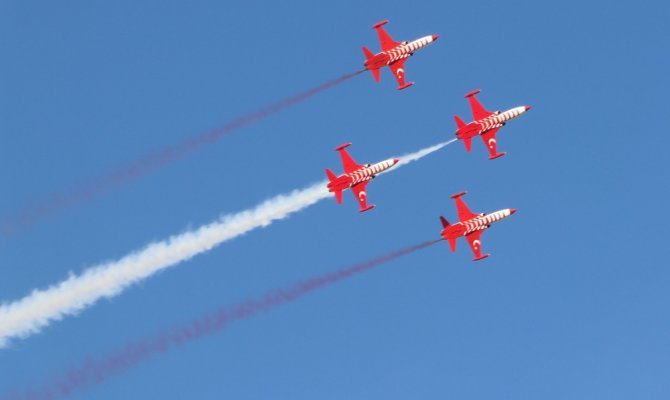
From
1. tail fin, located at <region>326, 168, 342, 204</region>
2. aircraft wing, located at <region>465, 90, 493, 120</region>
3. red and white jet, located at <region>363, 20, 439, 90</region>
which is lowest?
tail fin, located at <region>326, 168, 342, 204</region>

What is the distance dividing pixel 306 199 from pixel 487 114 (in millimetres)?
16963

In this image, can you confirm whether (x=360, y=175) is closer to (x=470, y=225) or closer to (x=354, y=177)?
(x=354, y=177)

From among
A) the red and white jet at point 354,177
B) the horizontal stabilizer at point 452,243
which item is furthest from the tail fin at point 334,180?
the horizontal stabilizer at point 452,243

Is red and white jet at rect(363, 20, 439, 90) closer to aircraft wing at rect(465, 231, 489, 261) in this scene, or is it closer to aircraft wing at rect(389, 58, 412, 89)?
aircraft wing at rect(389, 58, 412, 89)

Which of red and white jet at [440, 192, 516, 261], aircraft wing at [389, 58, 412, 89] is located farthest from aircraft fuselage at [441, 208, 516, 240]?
aircraft wing at [389, 58, 412, 89]

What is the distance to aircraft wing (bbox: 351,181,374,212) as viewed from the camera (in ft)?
607

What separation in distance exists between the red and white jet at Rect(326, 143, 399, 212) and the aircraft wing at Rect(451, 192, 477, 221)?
6.32 meters

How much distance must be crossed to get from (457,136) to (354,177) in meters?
9.27

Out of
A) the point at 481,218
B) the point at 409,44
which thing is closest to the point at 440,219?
the point at 481,218

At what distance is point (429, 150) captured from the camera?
618 ft

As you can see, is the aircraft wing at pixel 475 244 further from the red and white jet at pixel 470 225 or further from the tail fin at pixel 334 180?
the tail fin at pixel 334 180

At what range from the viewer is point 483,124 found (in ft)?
621

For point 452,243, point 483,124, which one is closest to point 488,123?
point 483,124

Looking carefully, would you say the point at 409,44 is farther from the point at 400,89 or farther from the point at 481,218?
the point at 481,218
